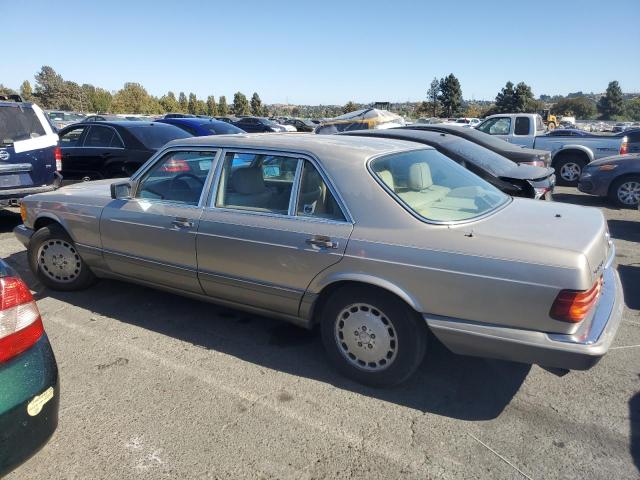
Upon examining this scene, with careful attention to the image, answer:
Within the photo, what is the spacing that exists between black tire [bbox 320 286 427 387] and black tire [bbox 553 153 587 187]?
10.3m

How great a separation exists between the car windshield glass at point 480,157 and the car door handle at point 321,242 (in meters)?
3.76

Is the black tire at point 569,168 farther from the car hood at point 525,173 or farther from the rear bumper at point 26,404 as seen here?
the rear bumper at point 26,404

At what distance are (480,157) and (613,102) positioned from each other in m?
79.9

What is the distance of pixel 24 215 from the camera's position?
4.70m

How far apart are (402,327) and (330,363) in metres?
0.68

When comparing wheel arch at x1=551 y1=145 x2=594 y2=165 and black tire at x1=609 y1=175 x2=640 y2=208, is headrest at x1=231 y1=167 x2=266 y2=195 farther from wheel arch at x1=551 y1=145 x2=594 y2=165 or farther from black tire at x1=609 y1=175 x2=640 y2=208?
wheel arch at x1=551 y1=145 x2=594 y2=165

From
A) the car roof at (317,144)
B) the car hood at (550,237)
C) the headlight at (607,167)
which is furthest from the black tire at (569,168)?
the car roof at (317,144)

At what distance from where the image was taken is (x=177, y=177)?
406 cm

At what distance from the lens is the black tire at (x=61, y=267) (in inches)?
178

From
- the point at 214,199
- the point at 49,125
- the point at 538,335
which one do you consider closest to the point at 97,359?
the point at 214,199

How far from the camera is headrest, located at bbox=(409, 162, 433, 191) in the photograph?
3.32 meters

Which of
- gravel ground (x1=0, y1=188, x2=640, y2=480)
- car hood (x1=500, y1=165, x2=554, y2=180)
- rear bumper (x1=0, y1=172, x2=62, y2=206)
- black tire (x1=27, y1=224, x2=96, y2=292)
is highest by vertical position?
car hood (x1=500, y1=165, x2=554, y2=180)

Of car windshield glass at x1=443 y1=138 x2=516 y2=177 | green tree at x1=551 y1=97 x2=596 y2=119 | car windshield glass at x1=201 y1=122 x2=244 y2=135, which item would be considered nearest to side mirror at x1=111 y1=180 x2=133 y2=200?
car windshield glass at x1=443 y1=138 x2=516 y2=177

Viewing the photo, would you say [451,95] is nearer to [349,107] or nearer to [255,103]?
[349,107]
